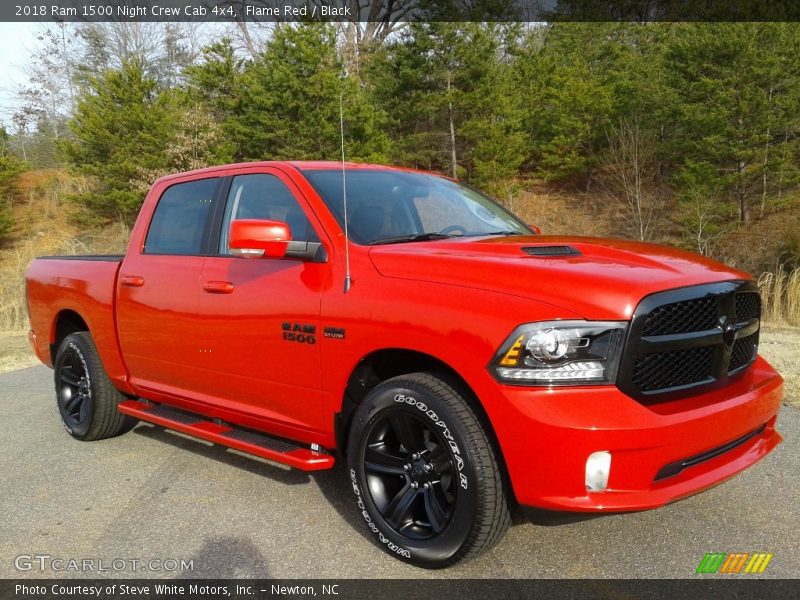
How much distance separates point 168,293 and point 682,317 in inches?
118

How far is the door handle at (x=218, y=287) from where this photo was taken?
3691 millimetres

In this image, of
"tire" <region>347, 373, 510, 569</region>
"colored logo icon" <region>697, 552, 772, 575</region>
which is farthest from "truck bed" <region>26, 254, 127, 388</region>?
"colored logo icon" <region>697, 552, 772, 575</region>

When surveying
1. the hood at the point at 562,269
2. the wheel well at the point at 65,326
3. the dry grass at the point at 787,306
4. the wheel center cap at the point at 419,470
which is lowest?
the dry grass at the point at 787,306

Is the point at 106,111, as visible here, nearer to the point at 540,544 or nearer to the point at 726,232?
the point at 726,232

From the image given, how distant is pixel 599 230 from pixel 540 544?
30.3 metres

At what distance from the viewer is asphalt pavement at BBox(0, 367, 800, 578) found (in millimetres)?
2941

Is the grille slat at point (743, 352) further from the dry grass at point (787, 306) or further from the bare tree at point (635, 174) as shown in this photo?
the bare tree at point (635, 174)

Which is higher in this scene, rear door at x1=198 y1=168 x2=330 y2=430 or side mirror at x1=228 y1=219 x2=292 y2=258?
side mirror at x1=228 y1=219 x2=292 y2=258

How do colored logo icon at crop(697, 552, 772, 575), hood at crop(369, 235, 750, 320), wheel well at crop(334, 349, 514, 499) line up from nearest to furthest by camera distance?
hood at crop(369, 235, 750, 320) < colored logo icon at crop(697, 552, 772, 575) < wheel well at crop(334, 349, 514, 499)

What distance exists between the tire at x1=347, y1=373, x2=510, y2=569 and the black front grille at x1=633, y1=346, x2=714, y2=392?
0.67 metres

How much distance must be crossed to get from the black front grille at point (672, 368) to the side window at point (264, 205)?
1744 mm

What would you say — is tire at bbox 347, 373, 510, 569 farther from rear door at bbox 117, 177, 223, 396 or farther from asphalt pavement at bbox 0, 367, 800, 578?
rear door at bbox 117, 177, 223, 396

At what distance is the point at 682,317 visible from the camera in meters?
2.63

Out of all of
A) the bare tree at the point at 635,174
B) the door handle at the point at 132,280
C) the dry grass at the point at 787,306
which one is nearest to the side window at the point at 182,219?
the door handle at the point at 132,280
